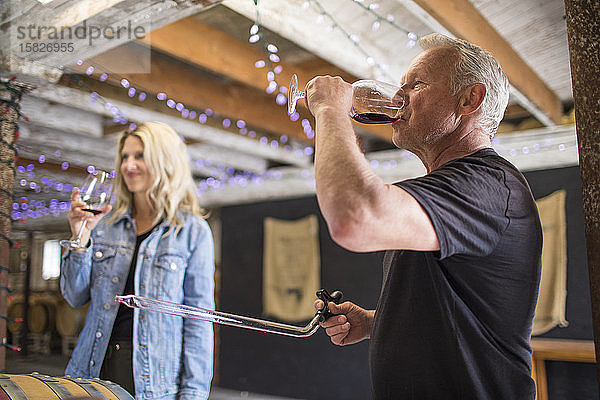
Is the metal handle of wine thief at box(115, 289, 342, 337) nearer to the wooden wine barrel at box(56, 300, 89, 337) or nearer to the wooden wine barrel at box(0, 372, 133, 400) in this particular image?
the wooden wine barrel at box(0, 372, 133, 400)

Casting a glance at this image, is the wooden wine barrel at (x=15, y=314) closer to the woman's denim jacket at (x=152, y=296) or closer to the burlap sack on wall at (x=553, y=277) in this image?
the woman's denim jacket at (x=152, y=296)

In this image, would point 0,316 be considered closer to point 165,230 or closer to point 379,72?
point 165,230

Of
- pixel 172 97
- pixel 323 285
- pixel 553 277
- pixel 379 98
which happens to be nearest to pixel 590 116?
pixel 379 98

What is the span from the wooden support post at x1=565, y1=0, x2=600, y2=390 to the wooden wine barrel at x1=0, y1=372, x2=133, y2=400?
40.7 inches

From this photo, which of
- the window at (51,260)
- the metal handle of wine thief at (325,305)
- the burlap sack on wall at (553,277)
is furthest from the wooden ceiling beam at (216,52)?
the burlap sack on wall at (553,277)

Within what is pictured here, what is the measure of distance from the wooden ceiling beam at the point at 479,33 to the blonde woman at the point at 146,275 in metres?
0.94

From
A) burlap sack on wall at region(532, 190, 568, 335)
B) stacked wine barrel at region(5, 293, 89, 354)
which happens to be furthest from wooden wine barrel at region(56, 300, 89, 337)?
burlap sack on wall at region(532, 190, 568, 335)

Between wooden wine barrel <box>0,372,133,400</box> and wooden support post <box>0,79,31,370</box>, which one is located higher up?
wooden support post <box>0,79,31,370</box>

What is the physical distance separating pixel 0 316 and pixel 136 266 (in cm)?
50

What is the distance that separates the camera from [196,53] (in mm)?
2449

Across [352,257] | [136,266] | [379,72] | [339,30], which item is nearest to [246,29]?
[339,30]

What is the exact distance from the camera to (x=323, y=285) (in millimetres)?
5281

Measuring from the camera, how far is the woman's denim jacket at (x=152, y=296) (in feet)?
5.10

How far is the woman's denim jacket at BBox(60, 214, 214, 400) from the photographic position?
1555 mm
